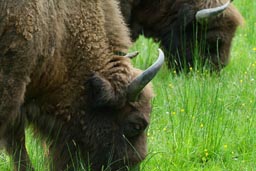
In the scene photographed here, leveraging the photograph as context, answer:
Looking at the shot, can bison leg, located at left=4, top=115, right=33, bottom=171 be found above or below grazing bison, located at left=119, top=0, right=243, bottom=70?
above

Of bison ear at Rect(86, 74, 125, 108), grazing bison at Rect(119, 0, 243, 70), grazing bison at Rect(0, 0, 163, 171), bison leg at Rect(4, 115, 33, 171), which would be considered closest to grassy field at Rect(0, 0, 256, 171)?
bison leg at Rect(4, 115, 33, 171)

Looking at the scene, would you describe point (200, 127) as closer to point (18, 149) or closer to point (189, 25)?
point (18, 149)

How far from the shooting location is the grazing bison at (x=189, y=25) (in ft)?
31.8

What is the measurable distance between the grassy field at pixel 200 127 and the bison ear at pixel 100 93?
2.33 feet

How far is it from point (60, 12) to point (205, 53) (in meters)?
4.16

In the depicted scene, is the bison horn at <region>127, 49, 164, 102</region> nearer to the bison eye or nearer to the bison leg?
the bison eye

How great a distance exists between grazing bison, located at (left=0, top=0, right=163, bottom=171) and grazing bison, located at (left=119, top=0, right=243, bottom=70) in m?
3.49

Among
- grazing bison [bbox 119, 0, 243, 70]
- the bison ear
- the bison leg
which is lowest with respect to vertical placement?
grazing bison [bbox 119, 0, 243, 70]

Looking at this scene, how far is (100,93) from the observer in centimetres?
600

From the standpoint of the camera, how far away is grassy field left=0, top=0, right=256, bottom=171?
6770mm

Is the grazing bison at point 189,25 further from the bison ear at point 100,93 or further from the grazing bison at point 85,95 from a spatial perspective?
the bison ear at point 100,93

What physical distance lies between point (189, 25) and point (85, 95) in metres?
4.09

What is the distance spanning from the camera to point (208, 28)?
32.4ft

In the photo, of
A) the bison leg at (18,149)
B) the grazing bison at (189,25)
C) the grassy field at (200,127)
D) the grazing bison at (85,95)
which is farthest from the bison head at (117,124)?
the grazing bison at (189,25)
